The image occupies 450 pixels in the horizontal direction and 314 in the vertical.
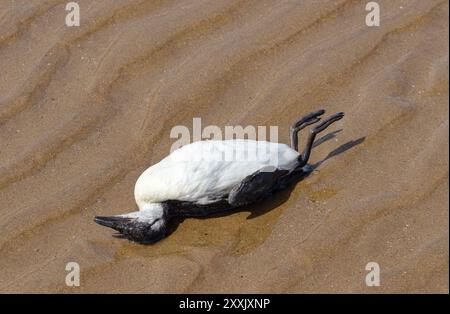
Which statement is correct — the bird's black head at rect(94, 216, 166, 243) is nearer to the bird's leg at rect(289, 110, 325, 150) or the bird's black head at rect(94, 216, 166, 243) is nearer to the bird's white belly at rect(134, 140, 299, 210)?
the bird's white belly at rect(134, 140, 299, 210)

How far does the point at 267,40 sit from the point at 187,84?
0.48 meters

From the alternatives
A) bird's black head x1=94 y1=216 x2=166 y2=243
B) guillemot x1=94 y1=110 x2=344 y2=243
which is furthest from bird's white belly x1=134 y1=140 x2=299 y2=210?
bird's black head x1=94 y1=216 x2=166 y2=243

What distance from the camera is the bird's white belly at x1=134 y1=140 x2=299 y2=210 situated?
330 centimetres

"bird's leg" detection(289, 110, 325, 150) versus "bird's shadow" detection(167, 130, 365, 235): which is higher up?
"bird's leg" detection(289, 110, 325, 150)

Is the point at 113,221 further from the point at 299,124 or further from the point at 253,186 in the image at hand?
the point at 299,124

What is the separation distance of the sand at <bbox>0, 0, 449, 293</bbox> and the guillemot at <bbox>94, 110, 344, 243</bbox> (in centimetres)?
9

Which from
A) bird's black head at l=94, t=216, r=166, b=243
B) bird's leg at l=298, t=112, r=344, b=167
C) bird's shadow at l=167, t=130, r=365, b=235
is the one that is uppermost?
bird's leg at l=298, t=112, r=344, b=167

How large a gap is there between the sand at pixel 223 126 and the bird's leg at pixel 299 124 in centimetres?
13

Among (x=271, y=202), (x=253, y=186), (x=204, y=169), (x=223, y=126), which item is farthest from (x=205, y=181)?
(x=223, y=126)

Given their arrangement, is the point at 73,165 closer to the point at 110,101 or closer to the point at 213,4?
the point at 110,101

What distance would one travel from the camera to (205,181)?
3.30 metres

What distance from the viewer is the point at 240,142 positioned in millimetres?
3410

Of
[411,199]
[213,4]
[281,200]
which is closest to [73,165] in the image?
[281,200]

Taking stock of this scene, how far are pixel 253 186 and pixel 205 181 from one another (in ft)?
0.65
